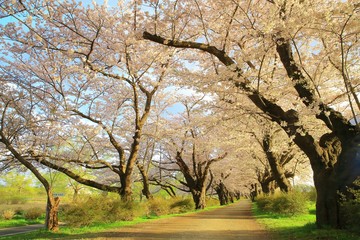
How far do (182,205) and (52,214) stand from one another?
43.7ft

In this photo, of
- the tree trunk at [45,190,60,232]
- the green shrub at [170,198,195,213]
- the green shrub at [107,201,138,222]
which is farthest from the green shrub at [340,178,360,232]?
the green shrub at [170,198,195,213]

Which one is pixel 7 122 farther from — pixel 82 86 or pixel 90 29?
pixel 90 29

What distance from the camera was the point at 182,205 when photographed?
75.5ft

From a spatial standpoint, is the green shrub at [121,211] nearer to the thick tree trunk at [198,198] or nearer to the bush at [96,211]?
the bush at [96,211]

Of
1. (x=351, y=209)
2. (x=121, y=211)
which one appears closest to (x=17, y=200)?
(x=121, y=211)

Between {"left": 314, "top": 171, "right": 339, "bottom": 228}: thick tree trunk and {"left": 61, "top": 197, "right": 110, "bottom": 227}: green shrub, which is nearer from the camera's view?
{"left": 314, "top": 171, "right": 339, "bottom": 228}: thick tree trunk

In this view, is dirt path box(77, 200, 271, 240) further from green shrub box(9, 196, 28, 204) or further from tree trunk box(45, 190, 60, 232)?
green shrub box(9, 196, 28, 204)

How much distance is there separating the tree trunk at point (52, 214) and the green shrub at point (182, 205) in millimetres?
11393

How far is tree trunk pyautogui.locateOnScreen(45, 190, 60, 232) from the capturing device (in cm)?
1116

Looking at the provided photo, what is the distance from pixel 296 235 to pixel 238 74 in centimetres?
512

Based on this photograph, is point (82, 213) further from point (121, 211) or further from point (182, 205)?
point (182, 205)

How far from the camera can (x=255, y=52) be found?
28.4ft

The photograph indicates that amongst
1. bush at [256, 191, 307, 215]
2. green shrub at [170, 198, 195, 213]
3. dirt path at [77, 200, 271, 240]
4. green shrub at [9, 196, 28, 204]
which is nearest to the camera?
dirt path at [77, 200, 271, 240]

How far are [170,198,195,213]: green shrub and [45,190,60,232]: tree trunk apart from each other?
11.4 meters
